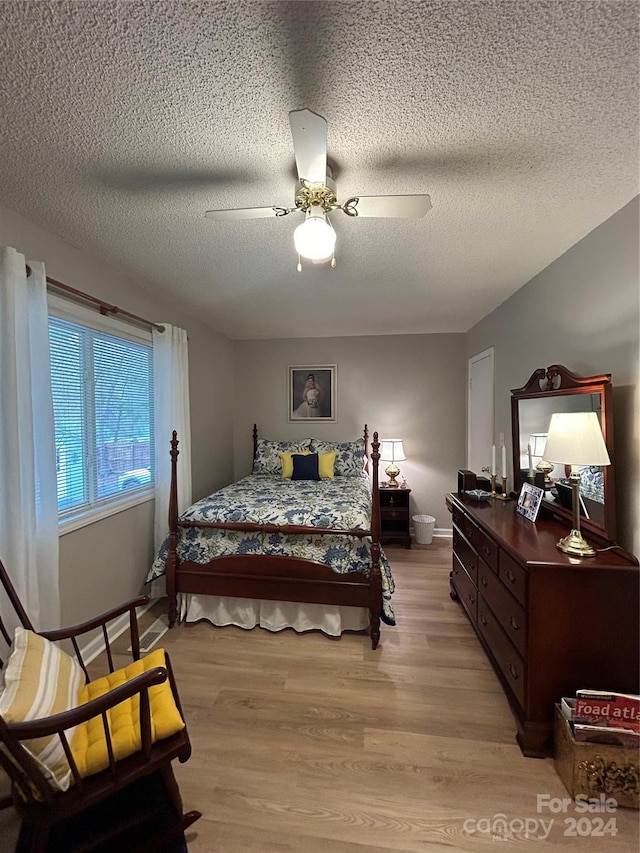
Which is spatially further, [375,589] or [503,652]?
[375,589]

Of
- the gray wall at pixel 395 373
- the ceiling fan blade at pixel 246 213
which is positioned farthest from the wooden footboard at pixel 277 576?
the ceiling fan blade at pixel 246 213

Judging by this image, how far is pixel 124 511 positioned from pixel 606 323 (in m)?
3.21

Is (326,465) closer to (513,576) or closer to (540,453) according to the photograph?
(540,453)

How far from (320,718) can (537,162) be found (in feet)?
8.84

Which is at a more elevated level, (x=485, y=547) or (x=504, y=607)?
(x=485, y=547)

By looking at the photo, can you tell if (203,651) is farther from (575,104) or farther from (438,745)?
(575,104)

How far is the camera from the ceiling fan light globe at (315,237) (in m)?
1.33

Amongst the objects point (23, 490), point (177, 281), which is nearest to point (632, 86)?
point (177, 281)

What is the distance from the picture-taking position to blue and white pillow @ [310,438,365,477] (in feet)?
12.9

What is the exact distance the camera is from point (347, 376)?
14.4 feet

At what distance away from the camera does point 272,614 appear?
94.9 inches

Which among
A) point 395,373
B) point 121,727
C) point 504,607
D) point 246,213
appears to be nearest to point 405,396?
point 395,373

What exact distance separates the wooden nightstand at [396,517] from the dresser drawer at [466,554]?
50.2 inches

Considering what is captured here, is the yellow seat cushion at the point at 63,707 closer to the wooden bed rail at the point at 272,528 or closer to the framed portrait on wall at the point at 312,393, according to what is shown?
the wooden bed rail at the point at 272,528
